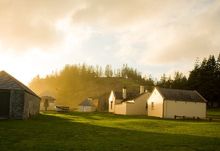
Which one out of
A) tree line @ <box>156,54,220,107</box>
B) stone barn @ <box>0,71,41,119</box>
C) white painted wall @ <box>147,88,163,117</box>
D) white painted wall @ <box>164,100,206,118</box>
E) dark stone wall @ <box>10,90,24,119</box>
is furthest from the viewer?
tree line @ <box>156,54,220,107</box>

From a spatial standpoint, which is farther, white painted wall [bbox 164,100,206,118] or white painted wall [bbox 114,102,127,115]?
white painted wall [bbox 114,102,127,115]

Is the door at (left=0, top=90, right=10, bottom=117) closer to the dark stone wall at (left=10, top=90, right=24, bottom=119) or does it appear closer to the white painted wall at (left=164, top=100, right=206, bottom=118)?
the dark stone wall at (left=10, top=90, right=24, bottom=119)

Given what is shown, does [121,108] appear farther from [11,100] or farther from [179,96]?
[11,100]

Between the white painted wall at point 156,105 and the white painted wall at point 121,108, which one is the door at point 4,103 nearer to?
the white painted wall at point 156,105

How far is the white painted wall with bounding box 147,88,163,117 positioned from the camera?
180 feet

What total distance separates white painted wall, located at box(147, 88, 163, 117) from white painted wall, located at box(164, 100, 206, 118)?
3.89 ft

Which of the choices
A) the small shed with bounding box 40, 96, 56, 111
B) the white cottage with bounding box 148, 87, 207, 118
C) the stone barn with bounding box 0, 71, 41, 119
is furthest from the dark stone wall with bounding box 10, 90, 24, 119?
the small shed with bounding box 40, 96, 56, 111

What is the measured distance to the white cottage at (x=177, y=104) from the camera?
5375 cm

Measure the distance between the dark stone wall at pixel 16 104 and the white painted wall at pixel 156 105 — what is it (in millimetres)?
25623

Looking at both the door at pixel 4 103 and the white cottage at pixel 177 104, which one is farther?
the white cottage at pixel 177 104

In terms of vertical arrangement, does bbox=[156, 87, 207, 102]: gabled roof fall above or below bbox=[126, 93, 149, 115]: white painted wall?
above

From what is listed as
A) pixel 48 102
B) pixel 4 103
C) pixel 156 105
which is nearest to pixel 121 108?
pixel 156 105

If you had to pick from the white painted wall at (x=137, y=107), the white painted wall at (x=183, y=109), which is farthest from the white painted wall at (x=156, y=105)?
the white painted wall at (x=137, y=107)

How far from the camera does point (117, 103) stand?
248 ft
